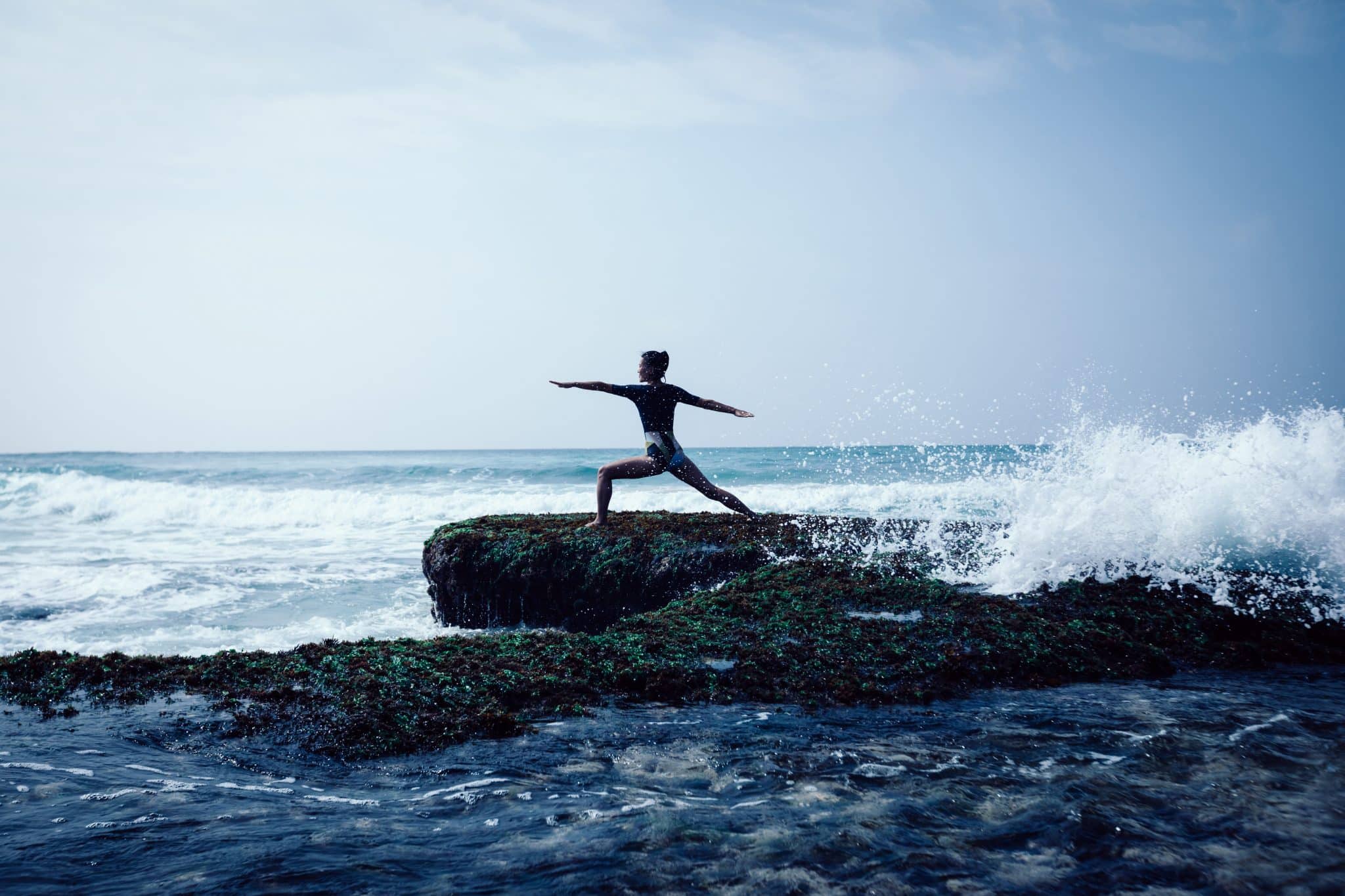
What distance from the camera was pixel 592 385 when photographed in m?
9.72

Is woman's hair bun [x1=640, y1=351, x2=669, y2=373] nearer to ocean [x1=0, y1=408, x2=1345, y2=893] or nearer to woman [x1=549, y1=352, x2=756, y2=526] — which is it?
woman [x1=549, y1=352, x2=756, y2=526]

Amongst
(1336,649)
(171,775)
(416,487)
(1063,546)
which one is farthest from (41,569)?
(416,487)

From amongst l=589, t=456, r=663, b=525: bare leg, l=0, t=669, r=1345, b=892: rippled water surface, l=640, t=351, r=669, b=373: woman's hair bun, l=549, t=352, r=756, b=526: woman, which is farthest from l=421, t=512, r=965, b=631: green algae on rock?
l=0, t=669, r=1345, b=892: rippled water surface

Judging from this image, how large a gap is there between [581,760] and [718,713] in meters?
1.06

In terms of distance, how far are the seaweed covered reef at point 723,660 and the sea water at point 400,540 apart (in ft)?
3.16

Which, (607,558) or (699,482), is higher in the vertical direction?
(699,482)

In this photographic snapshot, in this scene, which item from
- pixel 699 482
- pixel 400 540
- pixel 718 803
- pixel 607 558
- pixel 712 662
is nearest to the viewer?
pixel 718 803

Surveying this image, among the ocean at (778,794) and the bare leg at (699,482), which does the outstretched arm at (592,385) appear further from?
the ocean at (778,794)

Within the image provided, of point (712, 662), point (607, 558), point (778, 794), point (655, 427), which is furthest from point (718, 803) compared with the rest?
point (655, 427)

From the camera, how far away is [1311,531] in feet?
27.1

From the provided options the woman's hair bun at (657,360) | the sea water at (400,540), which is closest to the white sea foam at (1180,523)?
the sea water at (400,540)

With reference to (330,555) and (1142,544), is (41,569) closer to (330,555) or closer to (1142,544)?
(330,555)

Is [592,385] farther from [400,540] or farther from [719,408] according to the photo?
[400,540]

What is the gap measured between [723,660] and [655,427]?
15.0 feet
